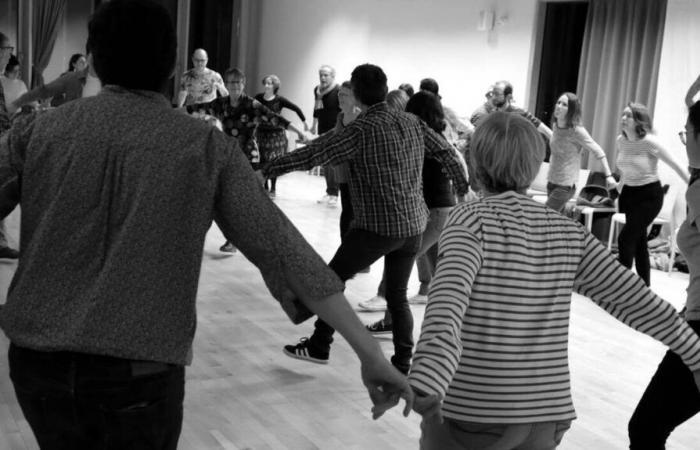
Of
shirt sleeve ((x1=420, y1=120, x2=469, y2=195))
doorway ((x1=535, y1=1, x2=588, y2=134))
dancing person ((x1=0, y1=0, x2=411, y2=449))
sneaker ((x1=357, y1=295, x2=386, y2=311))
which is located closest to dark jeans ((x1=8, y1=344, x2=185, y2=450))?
dancing person ((x1=0, y1=0, x2=411, y2=449))

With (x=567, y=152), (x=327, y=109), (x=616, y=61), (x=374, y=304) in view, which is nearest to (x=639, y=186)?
(x=567, y=152)

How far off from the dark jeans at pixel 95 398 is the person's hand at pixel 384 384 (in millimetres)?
326

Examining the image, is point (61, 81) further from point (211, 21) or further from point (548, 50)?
point (211, 21)

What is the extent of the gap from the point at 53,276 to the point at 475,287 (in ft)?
2.64

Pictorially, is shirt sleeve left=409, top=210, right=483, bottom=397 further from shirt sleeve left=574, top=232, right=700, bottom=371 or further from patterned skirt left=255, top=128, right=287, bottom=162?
patterned skirt left=255, top=128, right=287, bottom=162

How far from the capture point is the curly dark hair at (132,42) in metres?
1.39

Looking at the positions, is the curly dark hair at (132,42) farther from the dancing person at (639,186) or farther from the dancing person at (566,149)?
the dancing person at (566,149)

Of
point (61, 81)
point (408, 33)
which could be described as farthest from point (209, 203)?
point (408, 33)

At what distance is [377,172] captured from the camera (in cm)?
383

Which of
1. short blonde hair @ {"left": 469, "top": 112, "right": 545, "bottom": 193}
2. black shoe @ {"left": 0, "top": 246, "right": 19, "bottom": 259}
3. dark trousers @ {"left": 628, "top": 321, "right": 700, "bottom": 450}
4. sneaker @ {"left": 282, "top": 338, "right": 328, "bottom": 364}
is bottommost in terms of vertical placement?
black shoe @ {"left": 0, "top": 246, "right": 19, "bottom": 259}

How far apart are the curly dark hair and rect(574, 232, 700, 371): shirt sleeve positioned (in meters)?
0.96

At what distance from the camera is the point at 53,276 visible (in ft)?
4.58

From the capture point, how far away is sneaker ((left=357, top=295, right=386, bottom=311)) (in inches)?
216

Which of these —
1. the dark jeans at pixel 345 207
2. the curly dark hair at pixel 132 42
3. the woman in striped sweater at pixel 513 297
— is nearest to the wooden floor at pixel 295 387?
the dark jeans at pixel 345 207
